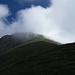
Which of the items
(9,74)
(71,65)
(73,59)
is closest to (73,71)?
(71,65)

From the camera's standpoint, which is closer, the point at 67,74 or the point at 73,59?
the point at 67,74

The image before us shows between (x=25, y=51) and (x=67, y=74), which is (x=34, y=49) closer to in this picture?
(x=25, y=51)

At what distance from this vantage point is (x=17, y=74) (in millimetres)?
61406

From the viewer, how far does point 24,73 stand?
6025 centimetres

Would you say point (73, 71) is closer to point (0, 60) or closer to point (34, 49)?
point (0, 60)

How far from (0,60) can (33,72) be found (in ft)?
349

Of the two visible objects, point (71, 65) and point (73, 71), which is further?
point (71, 65)

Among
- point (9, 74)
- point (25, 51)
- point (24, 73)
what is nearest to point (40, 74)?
point (24, 73)

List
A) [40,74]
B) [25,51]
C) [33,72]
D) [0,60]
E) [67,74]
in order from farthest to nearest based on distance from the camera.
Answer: [25,51], [0,60], [33,72], [40,74], [67,74]

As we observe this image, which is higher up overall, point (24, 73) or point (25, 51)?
point (25, 51)

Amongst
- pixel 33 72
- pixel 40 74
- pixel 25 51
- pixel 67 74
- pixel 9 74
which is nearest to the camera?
pixel 67 74

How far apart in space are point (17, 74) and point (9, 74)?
3.88m

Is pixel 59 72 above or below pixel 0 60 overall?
below

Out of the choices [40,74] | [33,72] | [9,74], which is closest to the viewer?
[40,74]
